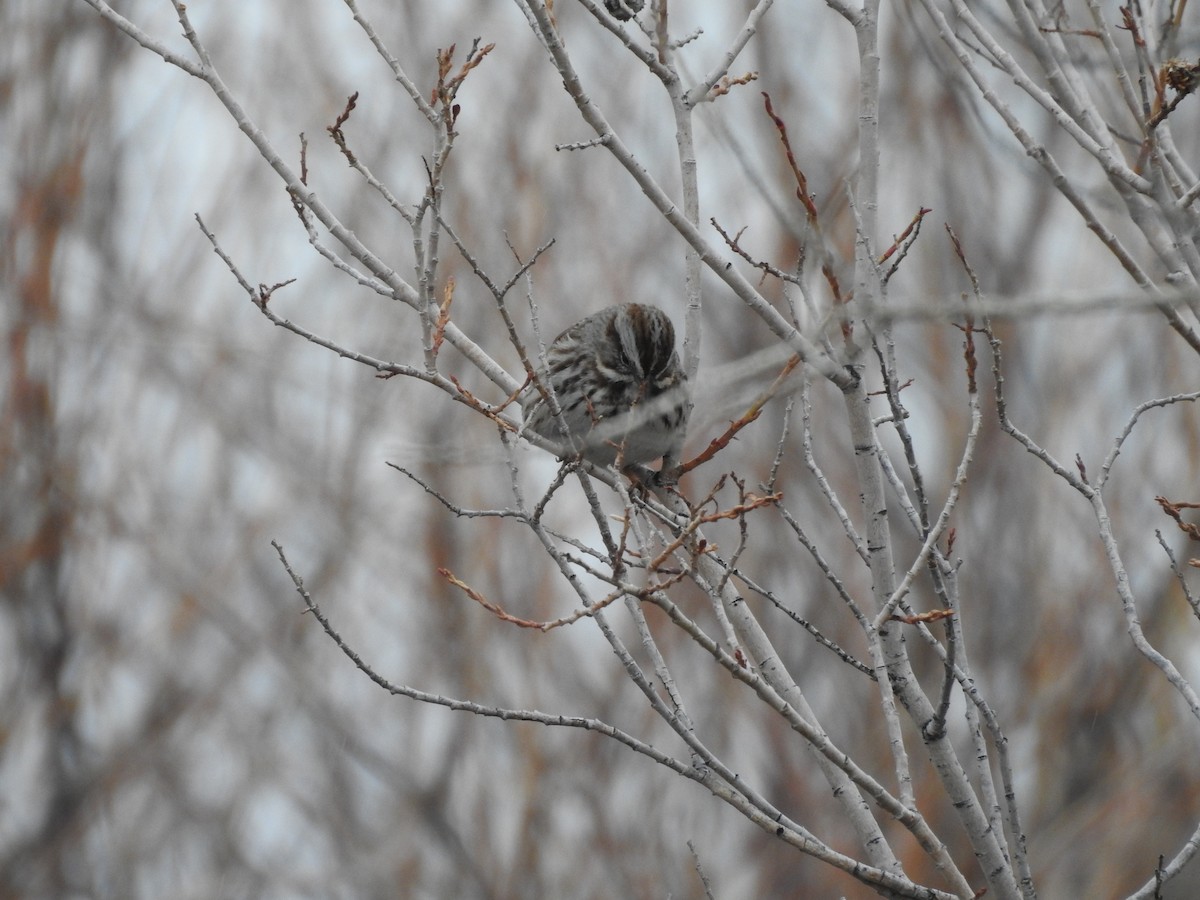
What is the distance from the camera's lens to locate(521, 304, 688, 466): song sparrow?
5.35 metres

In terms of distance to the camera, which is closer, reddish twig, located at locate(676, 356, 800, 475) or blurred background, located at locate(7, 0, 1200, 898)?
reddish twig, located at locate(676, 356, 800, 475)

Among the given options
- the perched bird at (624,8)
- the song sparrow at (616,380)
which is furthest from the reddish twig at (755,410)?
the perched bird at (624,8)

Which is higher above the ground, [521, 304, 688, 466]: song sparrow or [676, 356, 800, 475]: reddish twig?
[521, 304, 688, 466]: song sparrow

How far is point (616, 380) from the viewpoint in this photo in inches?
224

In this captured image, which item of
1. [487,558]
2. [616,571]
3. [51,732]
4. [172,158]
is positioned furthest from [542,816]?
[616,571]

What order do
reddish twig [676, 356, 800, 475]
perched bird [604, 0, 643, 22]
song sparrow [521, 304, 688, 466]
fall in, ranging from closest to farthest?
reddish twig [676, 356, 800, 475], perched bird [604, 0, 643, 22], song sparrow [521, 304, 688, 466]

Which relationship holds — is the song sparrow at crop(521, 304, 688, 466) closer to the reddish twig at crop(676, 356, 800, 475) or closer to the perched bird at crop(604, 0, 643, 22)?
the reddish twig at crop(676, 356, 800, 475)

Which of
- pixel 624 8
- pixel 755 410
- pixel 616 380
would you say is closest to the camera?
pixel 755 410

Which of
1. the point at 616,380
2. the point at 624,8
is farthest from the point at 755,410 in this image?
the point at 616,380

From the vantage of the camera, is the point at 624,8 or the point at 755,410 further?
the point at 624,8

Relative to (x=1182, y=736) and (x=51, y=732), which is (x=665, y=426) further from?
(x=51, y=732)

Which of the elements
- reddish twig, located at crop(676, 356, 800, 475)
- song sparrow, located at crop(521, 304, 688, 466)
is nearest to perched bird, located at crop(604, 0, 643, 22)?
Result: reddish twig, located at crop(676, 356, 800, 475)

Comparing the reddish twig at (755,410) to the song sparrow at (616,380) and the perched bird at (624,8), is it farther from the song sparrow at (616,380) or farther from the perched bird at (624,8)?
the perched bird at (624,8)

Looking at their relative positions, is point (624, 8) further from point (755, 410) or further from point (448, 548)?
point (448, 548)
